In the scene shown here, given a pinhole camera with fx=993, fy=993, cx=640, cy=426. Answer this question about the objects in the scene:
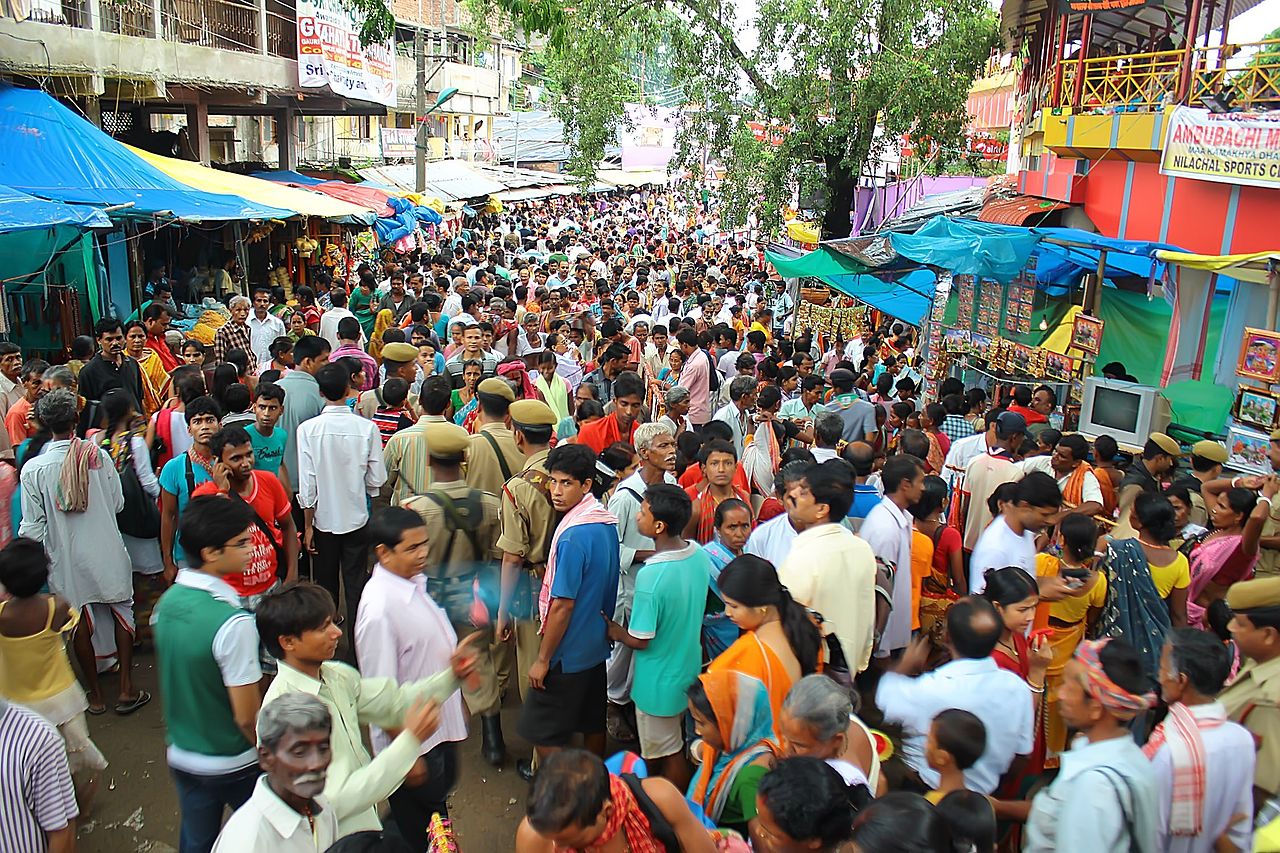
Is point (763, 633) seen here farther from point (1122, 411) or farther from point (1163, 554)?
point (1122, 411)

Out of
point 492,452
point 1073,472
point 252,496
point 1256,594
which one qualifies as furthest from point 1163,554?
point 252,496

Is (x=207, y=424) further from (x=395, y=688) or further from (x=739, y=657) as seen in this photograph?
(x=739, y=657)

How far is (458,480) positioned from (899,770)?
237 cm

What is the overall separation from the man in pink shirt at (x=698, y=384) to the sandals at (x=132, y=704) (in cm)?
436

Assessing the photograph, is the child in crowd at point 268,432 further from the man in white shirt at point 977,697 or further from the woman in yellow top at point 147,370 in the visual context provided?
the man in white shirt at point 977,697

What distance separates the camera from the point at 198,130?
1622cm

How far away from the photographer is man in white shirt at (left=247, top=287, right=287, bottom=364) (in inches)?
361

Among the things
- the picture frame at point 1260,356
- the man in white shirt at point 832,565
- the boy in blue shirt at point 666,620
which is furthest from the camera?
the picture frame at point 1260,356

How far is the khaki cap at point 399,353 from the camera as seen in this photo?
7113 mm

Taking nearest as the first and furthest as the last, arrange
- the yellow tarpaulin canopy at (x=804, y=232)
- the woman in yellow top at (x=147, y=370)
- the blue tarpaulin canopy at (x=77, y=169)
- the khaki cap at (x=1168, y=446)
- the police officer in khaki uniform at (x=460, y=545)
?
1. the police officer in khaki uniform at (x=460, y=545)
2. the khaki cap at (x=1168, y=446)
3. the woman in yellow top at (x=147, y=370)
4. the blue tarpaulin canopy at (x=77, y=169)
5. the yellow tarpaulin canopy at (x=804, y=232)

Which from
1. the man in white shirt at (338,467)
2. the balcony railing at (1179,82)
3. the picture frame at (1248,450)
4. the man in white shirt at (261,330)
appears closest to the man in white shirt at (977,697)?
the man in white shirt at (338,467)

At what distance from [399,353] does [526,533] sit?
3.11 m

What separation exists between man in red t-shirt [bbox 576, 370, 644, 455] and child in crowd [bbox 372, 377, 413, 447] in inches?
45.3

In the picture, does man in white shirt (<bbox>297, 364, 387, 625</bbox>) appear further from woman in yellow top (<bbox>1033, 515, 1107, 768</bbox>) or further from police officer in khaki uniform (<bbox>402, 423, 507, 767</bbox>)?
woman in yellow top (<bbox>1033, 515, 1107, 768</bbox>)
